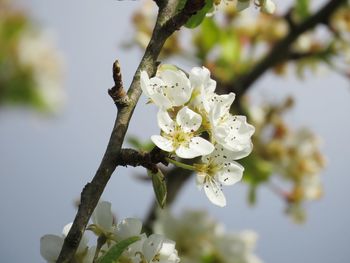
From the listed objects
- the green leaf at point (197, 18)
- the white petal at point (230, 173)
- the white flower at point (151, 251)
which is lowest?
the white flower at point (151, 251)

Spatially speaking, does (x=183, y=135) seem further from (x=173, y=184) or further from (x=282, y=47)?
(x=282, y=47)

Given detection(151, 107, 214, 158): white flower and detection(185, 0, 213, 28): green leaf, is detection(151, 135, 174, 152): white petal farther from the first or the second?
detection(185, 0, 213, 28): green leaf

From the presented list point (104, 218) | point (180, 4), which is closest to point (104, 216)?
point (104, 218)

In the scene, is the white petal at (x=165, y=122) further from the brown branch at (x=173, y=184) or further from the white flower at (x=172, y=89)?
the brown branch at (x=173, y=184)

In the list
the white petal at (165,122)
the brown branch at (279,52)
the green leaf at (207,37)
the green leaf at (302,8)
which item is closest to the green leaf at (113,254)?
the white petal at (165,122)

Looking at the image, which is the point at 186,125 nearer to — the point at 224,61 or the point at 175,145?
the point at 175,145

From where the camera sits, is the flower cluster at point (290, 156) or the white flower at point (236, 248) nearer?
the white flower at point (236, 248)
